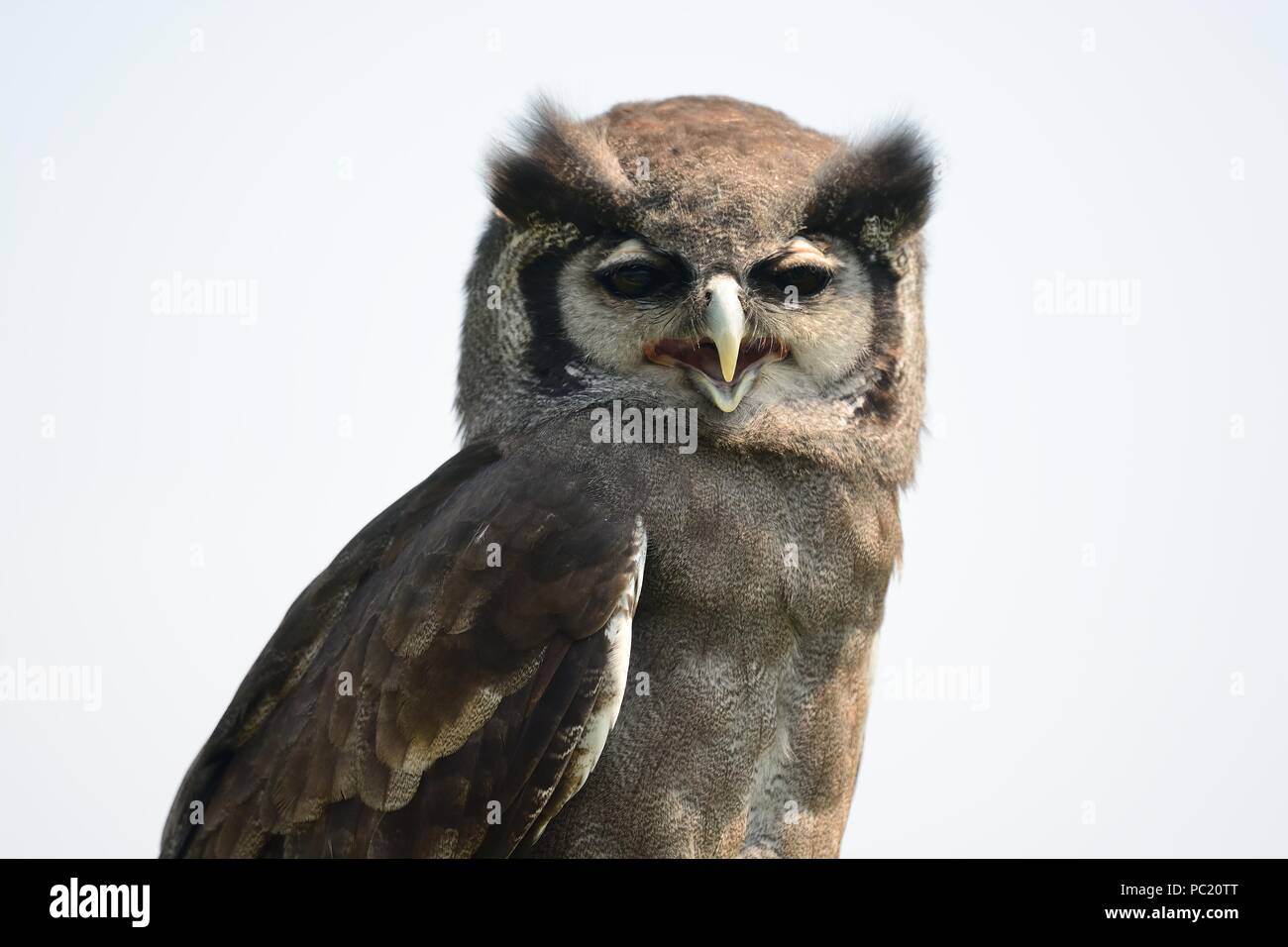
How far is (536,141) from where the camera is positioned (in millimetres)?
7363

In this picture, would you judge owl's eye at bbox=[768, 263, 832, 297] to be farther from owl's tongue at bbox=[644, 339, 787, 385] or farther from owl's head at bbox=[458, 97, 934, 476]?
owl's tongue at bbox=[644, 339, 787, 385]

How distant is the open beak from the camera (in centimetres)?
651

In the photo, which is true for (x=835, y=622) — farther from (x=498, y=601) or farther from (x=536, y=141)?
(x=536, y=141)

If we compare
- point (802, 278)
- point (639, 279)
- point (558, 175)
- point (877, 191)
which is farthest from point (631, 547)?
point (877, 191)

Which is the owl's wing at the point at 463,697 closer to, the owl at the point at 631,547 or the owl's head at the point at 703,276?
the owl at the point at 631,547

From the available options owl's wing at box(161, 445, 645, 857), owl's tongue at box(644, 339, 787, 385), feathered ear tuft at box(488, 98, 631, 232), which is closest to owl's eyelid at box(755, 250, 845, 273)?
owl's tongue at box(644, 339, 787, 385)

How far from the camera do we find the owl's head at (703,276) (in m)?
6.75

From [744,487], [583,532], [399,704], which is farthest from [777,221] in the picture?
[399,704]

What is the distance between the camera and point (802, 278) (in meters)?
6.87

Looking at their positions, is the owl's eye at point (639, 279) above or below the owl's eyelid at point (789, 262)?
below

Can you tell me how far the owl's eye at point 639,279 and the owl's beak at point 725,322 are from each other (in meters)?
0.25

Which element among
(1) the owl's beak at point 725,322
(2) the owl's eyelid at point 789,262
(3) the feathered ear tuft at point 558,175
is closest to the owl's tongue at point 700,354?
(1) the owl's beak at point 725,322

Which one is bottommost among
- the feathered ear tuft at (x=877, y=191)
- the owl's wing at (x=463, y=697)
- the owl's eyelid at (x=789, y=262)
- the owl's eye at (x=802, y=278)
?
the owl's wing at (x=463, y=697)
